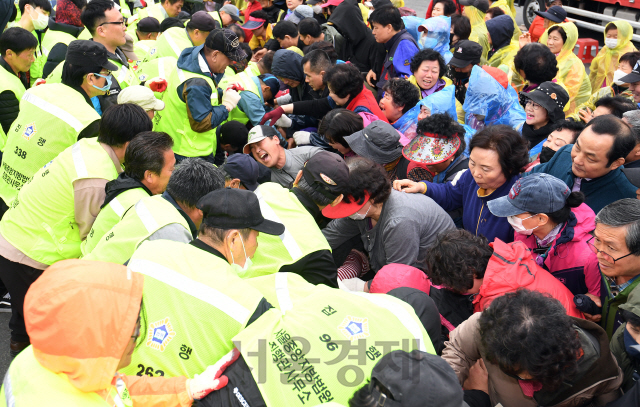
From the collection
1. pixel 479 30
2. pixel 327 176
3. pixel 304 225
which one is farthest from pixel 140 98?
pixel 479 30

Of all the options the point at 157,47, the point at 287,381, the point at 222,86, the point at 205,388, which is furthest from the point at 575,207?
the point at 157,47

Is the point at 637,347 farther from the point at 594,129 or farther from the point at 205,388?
the point at 205,388

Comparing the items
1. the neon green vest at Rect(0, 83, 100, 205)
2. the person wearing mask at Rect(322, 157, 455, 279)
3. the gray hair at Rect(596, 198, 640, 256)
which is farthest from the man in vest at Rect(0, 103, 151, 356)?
the gray hair at Rect(596, 198, 640, 256)

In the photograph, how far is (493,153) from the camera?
2.88 meters

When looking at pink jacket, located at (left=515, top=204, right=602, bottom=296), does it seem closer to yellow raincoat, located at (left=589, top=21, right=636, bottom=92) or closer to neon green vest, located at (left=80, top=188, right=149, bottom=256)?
neon green vest, located at (left=80, top=188, right=149, bottom=256)

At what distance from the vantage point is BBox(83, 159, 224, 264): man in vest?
2363mm

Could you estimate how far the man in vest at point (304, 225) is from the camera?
95.6 inches

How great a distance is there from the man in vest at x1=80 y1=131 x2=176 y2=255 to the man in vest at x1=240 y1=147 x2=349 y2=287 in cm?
61

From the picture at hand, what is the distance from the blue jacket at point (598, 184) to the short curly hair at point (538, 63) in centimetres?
159

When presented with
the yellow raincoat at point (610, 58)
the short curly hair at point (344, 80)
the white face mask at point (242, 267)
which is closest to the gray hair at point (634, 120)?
the short curly hair at point (344, 80)

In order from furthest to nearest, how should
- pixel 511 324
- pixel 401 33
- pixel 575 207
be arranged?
pixel 401 33, pixel 575 207, pixel 511 324

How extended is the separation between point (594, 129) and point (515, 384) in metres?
1.62

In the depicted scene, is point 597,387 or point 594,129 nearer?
point 597,387

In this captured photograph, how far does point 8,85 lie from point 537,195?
13.8 feet
